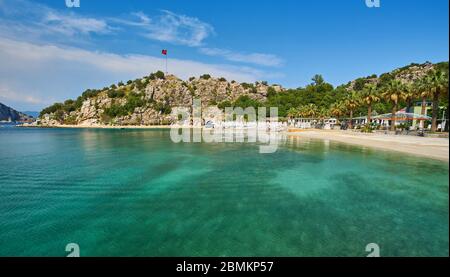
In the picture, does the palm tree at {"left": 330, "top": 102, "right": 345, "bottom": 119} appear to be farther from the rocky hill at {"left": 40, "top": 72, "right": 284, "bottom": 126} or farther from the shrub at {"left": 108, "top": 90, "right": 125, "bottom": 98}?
the shrub at {"left": 108, "top": 90, "right": 125, "bottom": 98}

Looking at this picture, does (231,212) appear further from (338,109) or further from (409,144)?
(338,109)

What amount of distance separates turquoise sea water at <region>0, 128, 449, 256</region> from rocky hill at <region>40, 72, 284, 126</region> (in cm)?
10242

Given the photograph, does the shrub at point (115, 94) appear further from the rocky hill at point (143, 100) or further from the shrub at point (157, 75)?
the shrub at point (157, 75)

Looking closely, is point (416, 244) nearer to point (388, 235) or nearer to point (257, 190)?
point (388, 235)

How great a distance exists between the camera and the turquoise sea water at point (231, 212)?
19.2 ft

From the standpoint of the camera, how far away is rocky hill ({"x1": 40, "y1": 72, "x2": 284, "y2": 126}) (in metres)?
114

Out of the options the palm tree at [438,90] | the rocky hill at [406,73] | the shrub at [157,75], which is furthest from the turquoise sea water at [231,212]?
the shrub at [157,75]

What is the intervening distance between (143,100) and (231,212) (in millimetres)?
120037

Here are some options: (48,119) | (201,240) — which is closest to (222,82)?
(48,119)

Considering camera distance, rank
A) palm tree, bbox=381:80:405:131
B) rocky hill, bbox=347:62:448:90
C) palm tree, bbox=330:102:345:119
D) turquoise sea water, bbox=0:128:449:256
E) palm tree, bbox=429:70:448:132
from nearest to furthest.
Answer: palm tree, bbox=429:70:448:132 < turquoise sea water, bbox=0:128:449:256 < palm tree, bbox=381:80:405:131 < palm tree, bbox=330:102:345:119 < rocky hill, bbox=347:62:448:90

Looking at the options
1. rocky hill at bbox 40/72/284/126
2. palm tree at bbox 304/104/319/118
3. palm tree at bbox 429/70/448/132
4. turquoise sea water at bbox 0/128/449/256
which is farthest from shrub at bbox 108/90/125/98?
palm tree at bbox 429/70/448/132

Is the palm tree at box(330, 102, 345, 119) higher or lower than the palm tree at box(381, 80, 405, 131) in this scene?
lower
